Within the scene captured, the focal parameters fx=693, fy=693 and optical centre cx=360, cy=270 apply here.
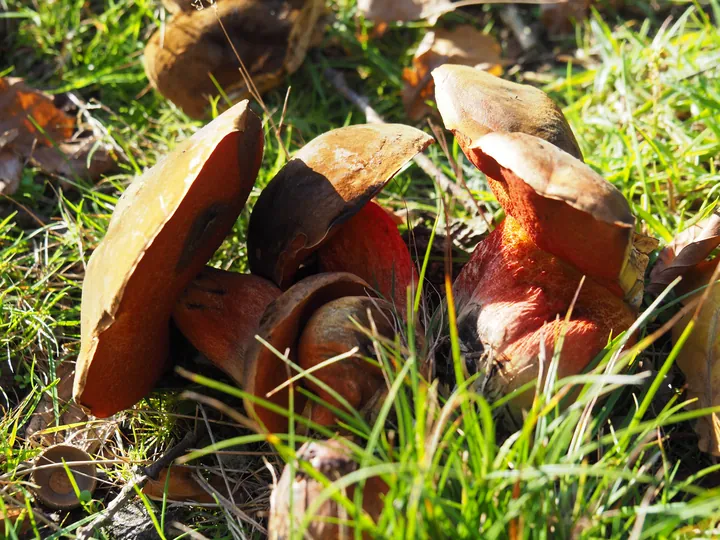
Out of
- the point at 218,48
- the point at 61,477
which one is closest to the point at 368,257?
the point at 61,477

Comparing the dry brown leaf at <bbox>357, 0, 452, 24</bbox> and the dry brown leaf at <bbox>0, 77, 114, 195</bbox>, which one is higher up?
the dry brown leaf at <bbox>0, 77, 114, 195</bbox>

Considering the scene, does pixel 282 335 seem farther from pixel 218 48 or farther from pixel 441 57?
pixel 441 57

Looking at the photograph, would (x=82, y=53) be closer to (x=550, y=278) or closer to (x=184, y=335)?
(x=184, y=335)

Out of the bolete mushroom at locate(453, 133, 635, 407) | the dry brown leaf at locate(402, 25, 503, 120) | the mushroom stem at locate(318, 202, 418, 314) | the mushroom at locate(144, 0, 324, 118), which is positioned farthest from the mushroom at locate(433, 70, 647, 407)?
the mushroom at locate(144, 0, 324, 118)

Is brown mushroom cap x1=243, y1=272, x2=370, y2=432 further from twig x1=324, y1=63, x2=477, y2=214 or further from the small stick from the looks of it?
the small stick

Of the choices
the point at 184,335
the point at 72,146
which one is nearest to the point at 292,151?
the point at 72,146

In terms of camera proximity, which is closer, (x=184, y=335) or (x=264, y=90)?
(x=184, y=335)
